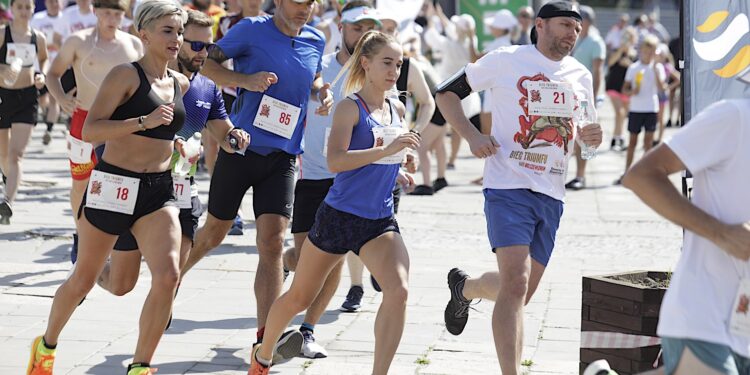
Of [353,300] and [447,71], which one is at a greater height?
[353,300]

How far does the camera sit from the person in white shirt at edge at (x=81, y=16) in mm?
15180

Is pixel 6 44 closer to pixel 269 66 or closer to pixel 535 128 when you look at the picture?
pixel 269 66

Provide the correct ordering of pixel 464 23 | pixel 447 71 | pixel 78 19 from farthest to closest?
pixel 447 71, pixel 464 23, pixel 78 19

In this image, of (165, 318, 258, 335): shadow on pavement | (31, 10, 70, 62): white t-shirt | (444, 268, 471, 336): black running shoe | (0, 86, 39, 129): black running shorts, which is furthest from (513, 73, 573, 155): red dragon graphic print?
(31, 10, 70, 62): white t-shirt

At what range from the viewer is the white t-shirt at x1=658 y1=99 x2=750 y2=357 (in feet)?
12.5

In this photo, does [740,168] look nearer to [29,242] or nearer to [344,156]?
[344,156]

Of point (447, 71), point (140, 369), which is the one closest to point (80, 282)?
point (140, 369)

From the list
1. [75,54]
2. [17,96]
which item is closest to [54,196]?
[17,96]

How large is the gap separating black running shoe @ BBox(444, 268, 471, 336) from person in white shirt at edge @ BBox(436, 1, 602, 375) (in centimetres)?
78

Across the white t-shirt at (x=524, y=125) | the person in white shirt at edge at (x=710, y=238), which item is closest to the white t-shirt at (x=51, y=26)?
the white t-shirt at (x=524, y=125)

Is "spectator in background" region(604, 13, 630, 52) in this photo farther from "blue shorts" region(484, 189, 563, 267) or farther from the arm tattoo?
"blue shorts" region(484, 189, 563, 267)

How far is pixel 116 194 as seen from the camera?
18.7ft

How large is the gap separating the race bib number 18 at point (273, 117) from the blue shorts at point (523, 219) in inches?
52.1

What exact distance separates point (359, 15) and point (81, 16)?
895 centimetres
